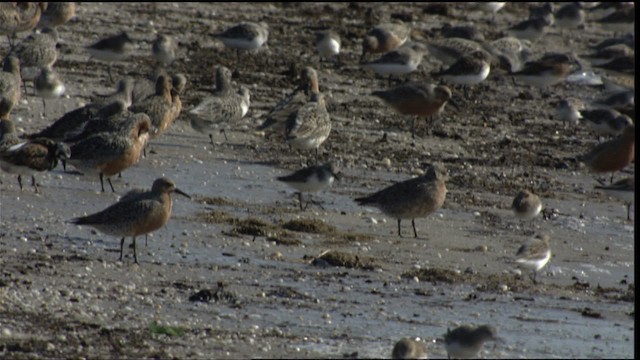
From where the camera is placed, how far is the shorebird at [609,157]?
59.5 ft

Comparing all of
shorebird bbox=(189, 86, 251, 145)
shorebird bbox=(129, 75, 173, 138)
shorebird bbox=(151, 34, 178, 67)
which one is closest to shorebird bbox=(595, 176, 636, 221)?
shorebird bbox=(189, 86, 251, 145)

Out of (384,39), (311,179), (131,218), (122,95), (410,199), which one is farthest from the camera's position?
(384,39)

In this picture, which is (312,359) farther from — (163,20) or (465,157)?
(163,20)

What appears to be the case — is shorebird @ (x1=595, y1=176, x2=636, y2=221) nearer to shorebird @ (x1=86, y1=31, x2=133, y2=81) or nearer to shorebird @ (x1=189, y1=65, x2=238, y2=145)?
shorebird @ (x1=189, y1=65, x2=238, y2=145)

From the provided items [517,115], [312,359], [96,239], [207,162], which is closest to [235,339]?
[312,359]

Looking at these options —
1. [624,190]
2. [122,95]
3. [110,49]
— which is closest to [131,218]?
[122,95]

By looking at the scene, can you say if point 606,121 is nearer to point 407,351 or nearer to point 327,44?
point 327,44

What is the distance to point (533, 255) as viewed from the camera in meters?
12.8

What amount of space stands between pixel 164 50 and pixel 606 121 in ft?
21.5

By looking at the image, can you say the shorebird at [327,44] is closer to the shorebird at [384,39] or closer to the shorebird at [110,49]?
the shorebird at [384,39]

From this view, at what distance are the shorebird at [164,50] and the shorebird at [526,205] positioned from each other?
8287mm

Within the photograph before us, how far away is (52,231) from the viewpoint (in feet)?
43.3

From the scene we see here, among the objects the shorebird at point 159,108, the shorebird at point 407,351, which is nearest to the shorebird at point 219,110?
the shorebird at point 159,108

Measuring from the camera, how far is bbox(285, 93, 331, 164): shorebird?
17.1 metres
